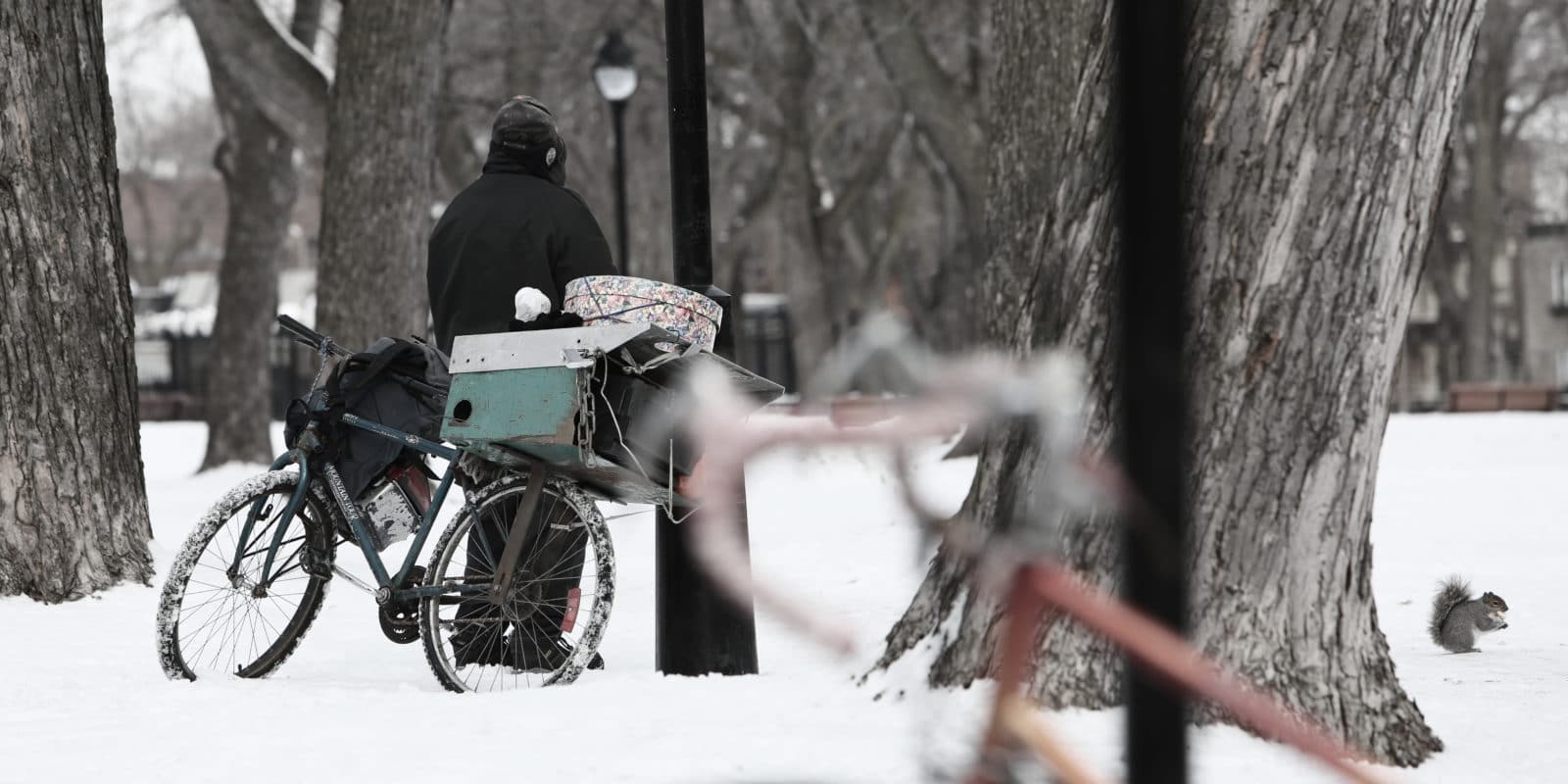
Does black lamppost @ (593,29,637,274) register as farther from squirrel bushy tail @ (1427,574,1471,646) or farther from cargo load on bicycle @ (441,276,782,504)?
cargo load on bicycle @ (441,276,782,504)

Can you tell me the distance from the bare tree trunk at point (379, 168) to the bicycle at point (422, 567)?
20.7 feet

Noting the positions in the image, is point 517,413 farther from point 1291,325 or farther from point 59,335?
point 59,335

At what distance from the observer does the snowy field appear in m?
3.69

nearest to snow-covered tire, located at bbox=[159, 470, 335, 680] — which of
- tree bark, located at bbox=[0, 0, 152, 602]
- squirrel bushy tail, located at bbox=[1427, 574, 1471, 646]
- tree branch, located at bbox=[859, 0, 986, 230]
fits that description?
tree bark, located at bbox=[0, 0, 152, 602]

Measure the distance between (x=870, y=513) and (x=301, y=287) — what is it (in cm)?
6929

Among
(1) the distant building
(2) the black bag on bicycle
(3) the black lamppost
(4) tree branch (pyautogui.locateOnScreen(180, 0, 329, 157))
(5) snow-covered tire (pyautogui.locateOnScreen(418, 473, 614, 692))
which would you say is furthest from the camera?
(1) the distant building

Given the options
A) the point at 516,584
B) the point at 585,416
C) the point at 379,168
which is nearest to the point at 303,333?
the point at 516,584

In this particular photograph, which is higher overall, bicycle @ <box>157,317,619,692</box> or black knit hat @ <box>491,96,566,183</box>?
black knit hat @ <box>491,96,566,183</box>

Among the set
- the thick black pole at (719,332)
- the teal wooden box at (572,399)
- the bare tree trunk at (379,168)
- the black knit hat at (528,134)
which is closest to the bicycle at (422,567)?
the teal wooden box at (572,399)

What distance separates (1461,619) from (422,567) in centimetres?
345

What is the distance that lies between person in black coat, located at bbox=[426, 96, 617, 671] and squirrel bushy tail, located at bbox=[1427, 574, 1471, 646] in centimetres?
283

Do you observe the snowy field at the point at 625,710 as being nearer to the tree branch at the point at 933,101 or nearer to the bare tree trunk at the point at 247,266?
the bare tree trunk at the point at 247,266

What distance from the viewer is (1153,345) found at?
3.97ft

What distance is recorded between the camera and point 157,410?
30.1 m
